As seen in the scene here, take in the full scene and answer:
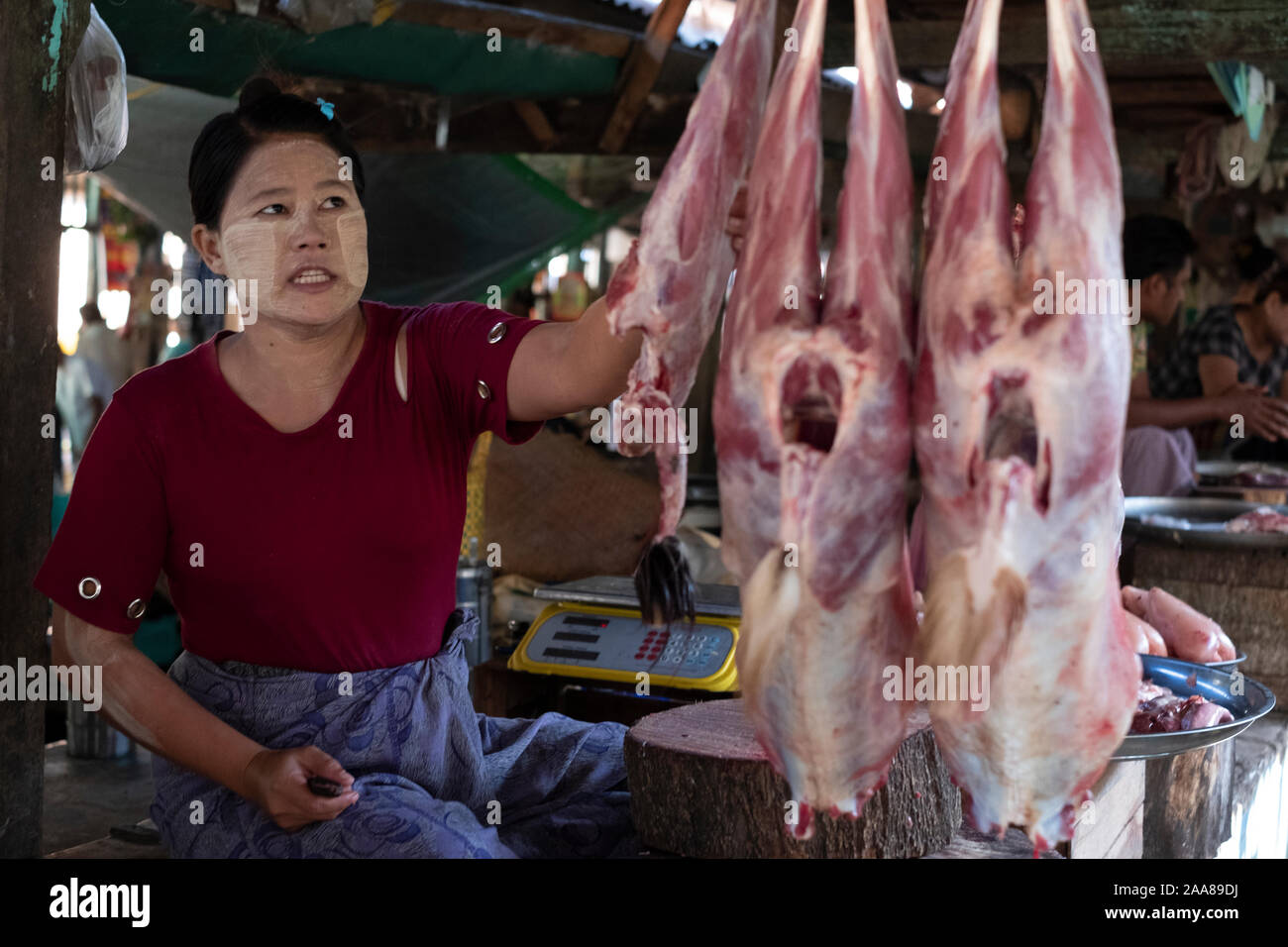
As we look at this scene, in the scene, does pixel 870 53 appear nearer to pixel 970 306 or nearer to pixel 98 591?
pixel 970 306

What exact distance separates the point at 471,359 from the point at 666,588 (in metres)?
1.14

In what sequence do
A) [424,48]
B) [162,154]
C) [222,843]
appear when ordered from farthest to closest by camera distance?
[162,154] → [424,48] → [222,843]

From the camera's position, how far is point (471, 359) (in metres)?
Answer: 2.18

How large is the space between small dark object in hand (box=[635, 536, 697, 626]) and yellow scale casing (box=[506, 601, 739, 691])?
106mm

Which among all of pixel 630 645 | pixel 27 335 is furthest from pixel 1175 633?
pixel 27 335

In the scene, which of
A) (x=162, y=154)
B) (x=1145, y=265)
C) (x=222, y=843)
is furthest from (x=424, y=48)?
(x=1145, y=265)

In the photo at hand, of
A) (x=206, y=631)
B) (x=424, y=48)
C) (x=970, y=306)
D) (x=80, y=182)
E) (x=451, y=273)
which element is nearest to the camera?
(x=970, y=306)

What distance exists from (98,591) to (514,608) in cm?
247

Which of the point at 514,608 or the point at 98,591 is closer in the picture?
the point at 98,591

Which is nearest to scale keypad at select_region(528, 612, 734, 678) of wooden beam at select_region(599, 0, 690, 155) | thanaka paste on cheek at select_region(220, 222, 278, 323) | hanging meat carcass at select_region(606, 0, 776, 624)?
thanaka paste on cheek at select_region(220, 222, 278, 323)

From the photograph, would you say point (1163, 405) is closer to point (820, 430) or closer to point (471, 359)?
point (471, 359)

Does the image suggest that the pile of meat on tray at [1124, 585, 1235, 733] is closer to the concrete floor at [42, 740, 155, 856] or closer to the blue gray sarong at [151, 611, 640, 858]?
the blue gray sarong at [151, 611, 640, 858]

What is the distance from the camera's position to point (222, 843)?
2.06 m

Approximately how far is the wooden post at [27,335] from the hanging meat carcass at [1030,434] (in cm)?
185
